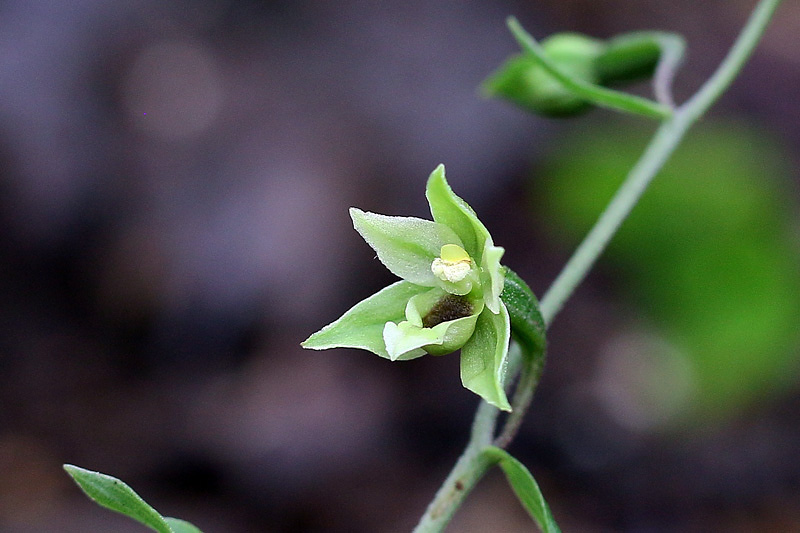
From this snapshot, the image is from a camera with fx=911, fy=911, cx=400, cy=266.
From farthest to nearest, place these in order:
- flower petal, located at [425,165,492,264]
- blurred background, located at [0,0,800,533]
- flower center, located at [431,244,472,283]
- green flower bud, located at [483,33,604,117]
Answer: blurred background, located at [0,0,800,533], green flower bud, located at [483,33,604,117], flower center, located at [431,244,472,283], flower petal, located at [425,165,492,264]

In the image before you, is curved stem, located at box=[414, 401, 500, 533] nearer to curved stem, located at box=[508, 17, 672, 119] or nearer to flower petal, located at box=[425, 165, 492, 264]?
flower petal, located at box=[425, 165, 492, 264]

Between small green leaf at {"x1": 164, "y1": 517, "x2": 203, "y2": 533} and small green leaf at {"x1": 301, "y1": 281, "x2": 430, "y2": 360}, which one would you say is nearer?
small green leaf at {"x1": 301, "y1": 281, "x2": 430, "y2": 360}

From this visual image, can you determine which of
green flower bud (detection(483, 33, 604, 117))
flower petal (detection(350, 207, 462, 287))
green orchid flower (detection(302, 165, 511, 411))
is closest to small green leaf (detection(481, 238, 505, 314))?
green orchid flower (detection(302, 165, 511, 411))

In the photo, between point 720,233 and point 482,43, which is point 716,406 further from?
point 482,43

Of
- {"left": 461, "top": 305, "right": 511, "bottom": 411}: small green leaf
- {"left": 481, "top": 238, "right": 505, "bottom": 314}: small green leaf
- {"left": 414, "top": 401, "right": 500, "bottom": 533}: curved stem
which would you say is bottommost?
{"left": 414, "top": 401, "right": 500, "bottom": 533}: curved stem

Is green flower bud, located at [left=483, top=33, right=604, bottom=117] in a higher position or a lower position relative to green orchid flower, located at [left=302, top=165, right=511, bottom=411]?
higher

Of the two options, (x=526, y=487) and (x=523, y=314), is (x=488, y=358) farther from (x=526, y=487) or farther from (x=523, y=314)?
(x=526, y=487)

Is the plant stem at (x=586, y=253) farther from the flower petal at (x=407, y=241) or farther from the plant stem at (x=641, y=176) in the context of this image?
the flower petal at (x=407, y=241)

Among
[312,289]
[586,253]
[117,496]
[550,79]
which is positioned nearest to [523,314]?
[586,253]
